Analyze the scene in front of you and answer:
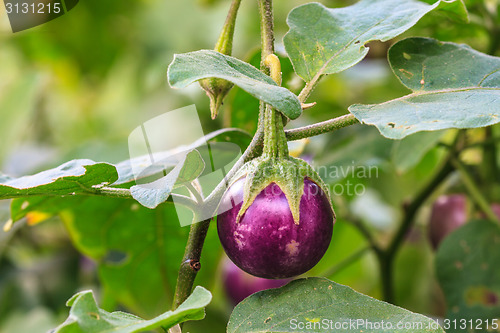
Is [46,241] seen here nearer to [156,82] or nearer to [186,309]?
[156,82]

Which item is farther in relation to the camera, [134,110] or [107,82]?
[107,82]

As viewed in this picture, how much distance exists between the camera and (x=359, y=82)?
67.3 inches

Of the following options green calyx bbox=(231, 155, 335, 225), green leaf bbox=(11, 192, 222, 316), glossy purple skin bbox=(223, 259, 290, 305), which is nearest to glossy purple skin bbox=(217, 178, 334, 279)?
green calyx bbox=(231, 155, 335, 225)

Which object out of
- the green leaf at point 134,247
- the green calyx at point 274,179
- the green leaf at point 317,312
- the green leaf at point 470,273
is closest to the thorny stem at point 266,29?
the green calyx at point 274,179

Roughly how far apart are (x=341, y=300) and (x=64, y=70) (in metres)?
1.77

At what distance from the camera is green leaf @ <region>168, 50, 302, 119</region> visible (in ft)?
1.41

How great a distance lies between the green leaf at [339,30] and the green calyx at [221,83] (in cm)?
6

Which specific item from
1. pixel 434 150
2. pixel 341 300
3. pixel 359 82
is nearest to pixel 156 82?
pixel 359 82

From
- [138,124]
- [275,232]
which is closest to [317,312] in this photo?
[275,232]

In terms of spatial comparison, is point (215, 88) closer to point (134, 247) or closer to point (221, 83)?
point (221, 83)

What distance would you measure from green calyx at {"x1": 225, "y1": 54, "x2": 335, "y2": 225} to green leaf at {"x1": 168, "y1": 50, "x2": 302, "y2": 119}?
4 centimetres

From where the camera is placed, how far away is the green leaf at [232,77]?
1.41 ft

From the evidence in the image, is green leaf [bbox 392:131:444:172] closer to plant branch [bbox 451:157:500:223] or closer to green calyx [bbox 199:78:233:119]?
plant branch [bbox 451:157:500:223]

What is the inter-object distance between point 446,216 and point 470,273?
14 centimetres
